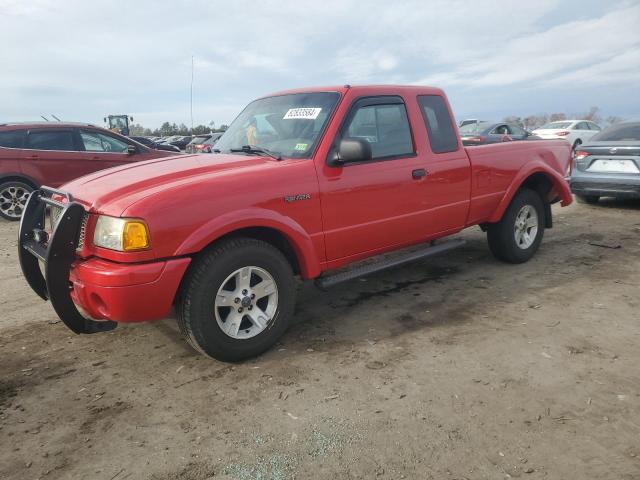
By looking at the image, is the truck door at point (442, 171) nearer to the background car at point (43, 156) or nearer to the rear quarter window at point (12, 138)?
the background car at point (43, 156)

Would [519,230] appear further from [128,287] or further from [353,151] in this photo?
[128,287]

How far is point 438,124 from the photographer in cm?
450

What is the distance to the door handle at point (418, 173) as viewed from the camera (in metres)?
4.15

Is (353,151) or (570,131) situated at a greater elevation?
(570,131)

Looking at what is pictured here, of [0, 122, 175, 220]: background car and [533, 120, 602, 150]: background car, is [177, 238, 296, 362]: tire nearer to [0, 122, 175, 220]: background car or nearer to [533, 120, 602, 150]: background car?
[0, 122, 175, 220]: background car

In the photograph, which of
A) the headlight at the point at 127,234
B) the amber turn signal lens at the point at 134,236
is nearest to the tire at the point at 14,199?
the headlight at the point at 127,234

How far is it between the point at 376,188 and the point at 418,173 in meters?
0.53

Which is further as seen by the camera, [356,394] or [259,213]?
[259,213]

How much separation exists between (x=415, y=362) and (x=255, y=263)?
1.27 metres

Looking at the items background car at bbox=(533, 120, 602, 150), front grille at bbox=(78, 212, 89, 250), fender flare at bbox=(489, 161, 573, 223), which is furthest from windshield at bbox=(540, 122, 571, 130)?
front grille at bbox=(78, 212, 89, 250)

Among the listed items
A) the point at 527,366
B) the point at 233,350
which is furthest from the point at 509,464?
the point at 233,350

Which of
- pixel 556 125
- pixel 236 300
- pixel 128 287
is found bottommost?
pixel 236 300

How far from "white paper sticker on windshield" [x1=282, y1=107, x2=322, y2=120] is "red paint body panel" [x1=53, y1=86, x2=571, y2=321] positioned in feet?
0.59

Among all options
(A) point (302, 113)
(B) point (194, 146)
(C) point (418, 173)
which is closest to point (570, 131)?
(B) point (194, 146)
